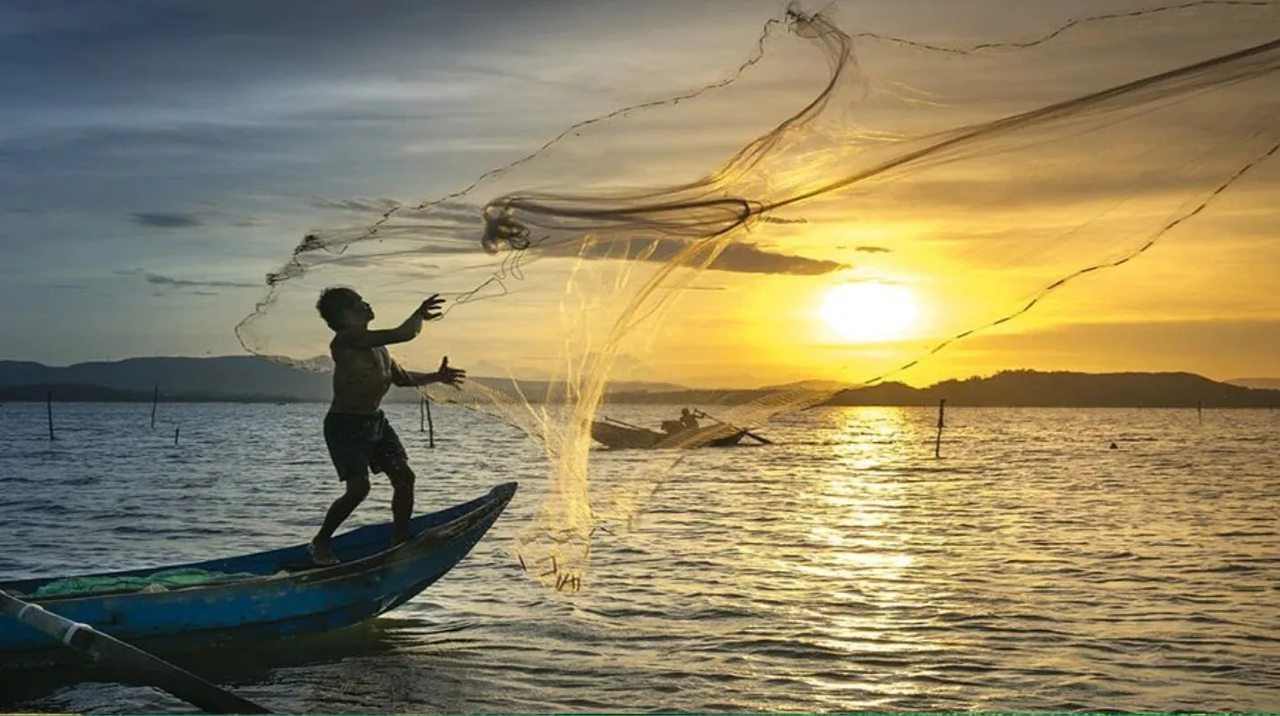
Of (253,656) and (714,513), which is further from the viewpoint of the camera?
(714,513)

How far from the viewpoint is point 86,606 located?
8.75 m

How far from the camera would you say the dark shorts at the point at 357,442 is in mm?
9094

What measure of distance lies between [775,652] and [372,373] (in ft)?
12.4

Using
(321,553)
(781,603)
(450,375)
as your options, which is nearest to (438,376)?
(450,375)

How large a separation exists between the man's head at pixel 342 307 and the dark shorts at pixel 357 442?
24.4 inches

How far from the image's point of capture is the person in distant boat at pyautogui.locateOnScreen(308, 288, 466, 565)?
884 cm

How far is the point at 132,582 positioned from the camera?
9.52m

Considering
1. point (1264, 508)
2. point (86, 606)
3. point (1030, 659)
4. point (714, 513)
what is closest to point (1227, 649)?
point (1030, 659)

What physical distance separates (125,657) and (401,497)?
265 cm

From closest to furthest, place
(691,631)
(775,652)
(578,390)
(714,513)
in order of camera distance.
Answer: (578,390), (775,652), (691,631), (714,513)

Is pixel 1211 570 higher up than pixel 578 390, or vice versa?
pixel 578 390

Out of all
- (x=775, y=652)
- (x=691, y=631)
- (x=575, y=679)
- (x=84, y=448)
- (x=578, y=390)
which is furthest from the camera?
(x=84, y=448)

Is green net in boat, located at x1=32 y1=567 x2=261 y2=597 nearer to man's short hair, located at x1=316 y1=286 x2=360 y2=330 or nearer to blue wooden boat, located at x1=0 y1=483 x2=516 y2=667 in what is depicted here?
blue wooden boat, located at x1=0 y1=483 x2=516 y2=667

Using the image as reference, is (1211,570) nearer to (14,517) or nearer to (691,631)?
(691,631)
